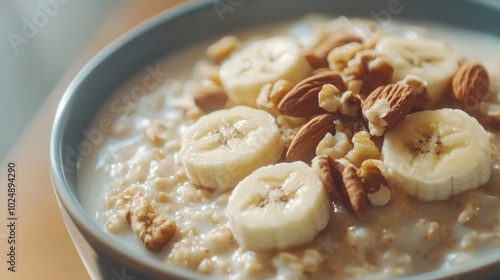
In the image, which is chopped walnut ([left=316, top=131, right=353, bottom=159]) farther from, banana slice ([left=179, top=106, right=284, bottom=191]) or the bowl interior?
the bowl interior

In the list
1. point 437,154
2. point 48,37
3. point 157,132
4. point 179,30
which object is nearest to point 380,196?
point 437,154

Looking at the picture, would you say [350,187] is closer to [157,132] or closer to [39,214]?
[157,132]

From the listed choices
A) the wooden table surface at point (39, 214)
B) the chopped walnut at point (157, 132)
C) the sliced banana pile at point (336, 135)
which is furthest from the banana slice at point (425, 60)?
the wooden table surface at point (39, 214)

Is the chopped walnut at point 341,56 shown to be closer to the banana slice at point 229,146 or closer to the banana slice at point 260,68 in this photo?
the banana slice at point 260,68

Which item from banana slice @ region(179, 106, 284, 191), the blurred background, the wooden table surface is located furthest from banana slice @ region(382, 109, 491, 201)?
the blurred background

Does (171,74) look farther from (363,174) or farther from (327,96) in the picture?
(363,174)
